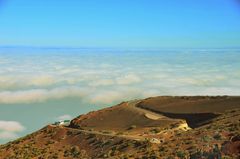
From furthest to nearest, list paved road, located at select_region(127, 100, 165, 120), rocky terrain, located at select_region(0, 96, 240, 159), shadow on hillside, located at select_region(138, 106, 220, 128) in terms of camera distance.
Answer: paved road, located at select_region(127, 100, 165, 120), shadow on hillside, located at select_region(138, 106, 220, 128), rocky terrain, located at select_region(0, 96, 240, 159)

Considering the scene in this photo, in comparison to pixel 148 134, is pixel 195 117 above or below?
above

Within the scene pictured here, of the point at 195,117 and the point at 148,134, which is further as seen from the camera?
the point at 195,117

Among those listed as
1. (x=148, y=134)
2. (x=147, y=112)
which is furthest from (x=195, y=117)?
(x=148, y=134)

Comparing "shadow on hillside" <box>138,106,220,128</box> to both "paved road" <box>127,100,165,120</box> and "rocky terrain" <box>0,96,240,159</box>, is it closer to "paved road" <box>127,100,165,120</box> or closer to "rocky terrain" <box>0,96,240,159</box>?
"rocky terrain" <box>0,96,240,159</box>

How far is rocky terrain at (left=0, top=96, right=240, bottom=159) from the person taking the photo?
1012 inches

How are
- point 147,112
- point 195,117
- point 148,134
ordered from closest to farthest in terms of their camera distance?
1. point 148,134
2. point 195,117
3. point 147,112

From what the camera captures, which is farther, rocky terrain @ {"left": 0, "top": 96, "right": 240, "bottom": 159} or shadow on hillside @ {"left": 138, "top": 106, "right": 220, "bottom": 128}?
shadow on hillside @ {"left": 138, "top": 106, "right": 220, "bottom": 128}

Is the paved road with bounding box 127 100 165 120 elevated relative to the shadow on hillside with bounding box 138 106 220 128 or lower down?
lower down

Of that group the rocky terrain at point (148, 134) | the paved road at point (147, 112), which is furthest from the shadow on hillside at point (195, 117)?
the paved road at point (147, 112)

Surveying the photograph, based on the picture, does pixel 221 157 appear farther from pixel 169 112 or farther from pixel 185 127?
pixel 169 112

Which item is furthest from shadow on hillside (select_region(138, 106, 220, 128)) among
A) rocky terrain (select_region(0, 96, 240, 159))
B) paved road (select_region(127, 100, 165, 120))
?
paved road (select_region(127, 100, 165, 120))

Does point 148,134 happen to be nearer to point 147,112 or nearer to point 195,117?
point 195,117

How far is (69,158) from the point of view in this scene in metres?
33.6

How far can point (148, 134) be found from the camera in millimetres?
36094
